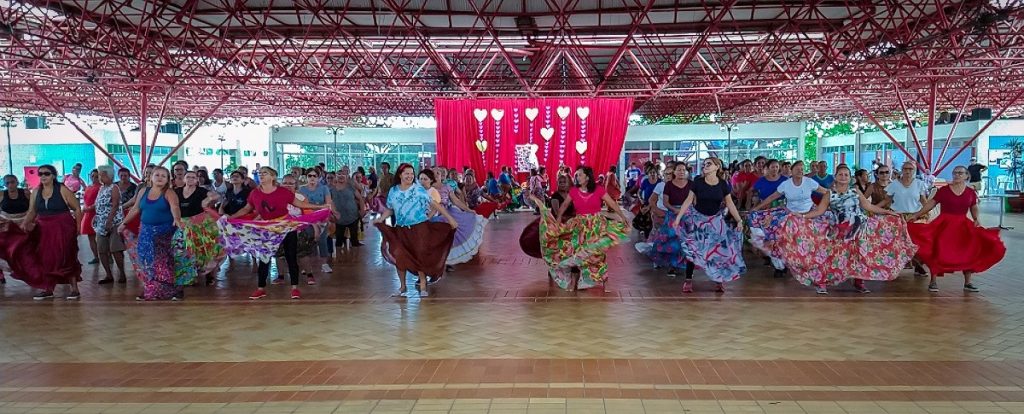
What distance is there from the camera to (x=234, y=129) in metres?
45.8

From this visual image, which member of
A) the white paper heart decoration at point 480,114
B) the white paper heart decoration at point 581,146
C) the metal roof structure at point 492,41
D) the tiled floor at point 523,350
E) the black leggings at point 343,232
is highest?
the metal roof structure at point 492,41

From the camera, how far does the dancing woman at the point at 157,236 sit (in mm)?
7613

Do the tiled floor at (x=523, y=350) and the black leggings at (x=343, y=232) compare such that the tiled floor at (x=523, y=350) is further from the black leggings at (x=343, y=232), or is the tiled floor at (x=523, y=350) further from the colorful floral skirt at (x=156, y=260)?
the black leggings at (x=343, y=232)

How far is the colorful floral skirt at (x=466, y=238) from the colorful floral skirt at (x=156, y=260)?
9.75ft

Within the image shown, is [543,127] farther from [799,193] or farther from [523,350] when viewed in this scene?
[523,350]

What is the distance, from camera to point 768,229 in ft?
27.8

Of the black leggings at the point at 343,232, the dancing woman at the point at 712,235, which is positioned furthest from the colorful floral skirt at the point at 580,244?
the black leggings at the point at 343,232

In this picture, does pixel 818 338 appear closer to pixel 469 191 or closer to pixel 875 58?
pixel 469 191

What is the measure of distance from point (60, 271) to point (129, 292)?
705 mm

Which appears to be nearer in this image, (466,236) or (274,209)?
(274,209)

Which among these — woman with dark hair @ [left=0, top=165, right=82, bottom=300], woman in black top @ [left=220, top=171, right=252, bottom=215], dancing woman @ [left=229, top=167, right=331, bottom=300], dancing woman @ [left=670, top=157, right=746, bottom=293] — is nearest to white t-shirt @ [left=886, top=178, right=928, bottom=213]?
dancing woman @ [left=670, top=157, right=746, bottom=293]

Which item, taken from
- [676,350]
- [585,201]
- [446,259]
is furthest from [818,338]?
[446,259]

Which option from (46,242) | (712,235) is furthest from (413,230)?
(46,242)

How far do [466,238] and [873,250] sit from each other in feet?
14.8
